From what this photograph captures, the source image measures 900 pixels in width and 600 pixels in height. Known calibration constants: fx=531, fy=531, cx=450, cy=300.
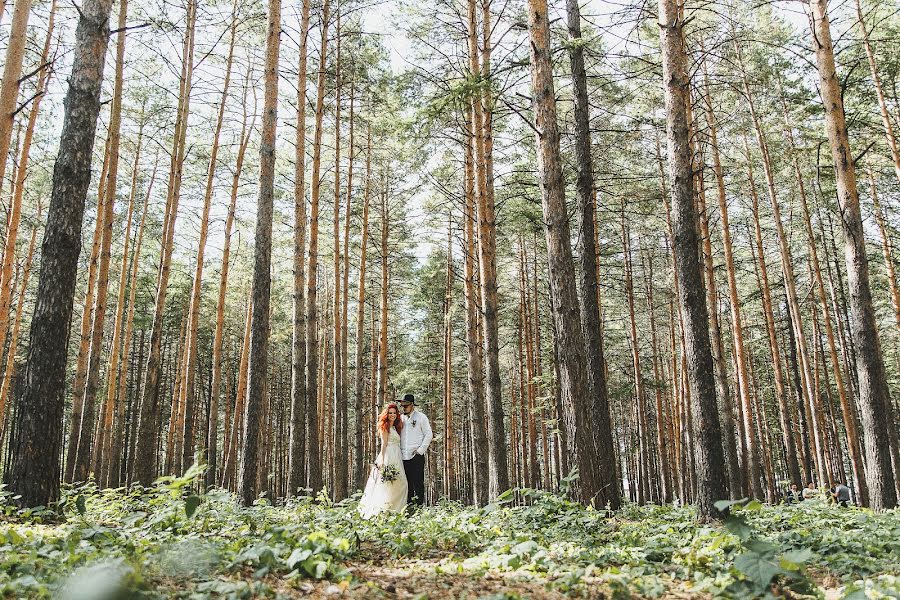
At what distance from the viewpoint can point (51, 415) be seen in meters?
5.62

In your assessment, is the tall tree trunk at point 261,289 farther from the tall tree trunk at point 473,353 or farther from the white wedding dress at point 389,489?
the tall tree trunk at point 473,353

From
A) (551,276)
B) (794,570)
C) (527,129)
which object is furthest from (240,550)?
(527,129)

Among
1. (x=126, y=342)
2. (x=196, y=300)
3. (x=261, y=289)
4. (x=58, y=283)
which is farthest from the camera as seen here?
(x=126, y=342)

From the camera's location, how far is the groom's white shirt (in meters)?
8.30

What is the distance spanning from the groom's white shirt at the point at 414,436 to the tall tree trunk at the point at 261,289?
87.5 inches

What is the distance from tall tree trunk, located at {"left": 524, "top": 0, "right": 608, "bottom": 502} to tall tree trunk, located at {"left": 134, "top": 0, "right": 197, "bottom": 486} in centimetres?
856

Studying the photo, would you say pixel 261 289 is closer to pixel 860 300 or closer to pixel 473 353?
pixel 473 353

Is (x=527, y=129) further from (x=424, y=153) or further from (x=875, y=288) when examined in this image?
(x=875, y=288)

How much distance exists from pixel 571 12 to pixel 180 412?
15.4 meters

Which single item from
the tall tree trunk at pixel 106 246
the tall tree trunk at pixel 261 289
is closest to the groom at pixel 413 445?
the tall tree trunk at pixel 261 289

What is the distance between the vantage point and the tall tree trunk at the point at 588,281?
8.06m

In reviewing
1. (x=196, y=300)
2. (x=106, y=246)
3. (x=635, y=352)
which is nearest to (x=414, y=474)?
(x=106, y=246)

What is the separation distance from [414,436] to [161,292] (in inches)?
287

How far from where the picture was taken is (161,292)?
1192cm
